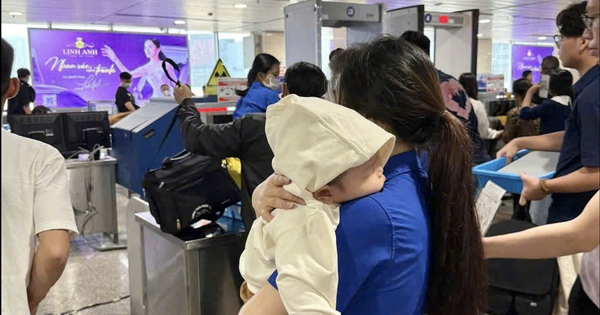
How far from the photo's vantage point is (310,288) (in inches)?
27.7

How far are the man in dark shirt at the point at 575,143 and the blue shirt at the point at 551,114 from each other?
1.37 m

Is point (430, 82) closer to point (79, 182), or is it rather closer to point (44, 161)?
point (44, 161)

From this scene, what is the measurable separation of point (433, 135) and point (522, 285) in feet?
4.97

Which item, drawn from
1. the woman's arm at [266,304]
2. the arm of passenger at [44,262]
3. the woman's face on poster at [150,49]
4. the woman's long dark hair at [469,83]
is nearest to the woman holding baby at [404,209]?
the woman's arm at [266,304]

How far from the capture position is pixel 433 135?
91cm

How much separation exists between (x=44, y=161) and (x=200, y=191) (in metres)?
0.99

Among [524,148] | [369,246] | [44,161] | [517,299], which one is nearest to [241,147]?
[44,161]

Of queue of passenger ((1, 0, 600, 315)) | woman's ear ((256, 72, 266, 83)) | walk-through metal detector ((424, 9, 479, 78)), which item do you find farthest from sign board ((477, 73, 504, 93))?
queue of passenger ((1, 0, 600, 315))

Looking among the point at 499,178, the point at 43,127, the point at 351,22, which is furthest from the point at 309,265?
the point at 43,127

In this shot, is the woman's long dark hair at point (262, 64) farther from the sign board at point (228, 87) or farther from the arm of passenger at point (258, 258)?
the arm of passenger at point (258, 258)

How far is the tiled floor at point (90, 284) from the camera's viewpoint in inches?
126

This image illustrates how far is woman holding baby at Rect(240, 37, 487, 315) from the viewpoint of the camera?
77 cm

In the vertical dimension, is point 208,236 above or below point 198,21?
below

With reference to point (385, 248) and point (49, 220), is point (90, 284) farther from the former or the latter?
point (385, 248)
